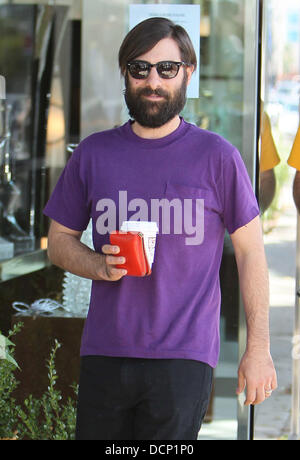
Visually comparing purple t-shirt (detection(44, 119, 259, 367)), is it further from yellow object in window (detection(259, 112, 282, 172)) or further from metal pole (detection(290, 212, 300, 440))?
metal pole (detection(290, 212, 300, 440))

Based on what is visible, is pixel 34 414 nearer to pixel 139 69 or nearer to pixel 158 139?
pixel 158 139

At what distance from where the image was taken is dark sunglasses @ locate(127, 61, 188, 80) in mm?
2557

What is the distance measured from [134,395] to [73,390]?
149cm

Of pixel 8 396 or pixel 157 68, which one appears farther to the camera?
pixel 8 396

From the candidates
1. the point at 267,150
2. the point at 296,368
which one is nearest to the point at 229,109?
the point at 267,150

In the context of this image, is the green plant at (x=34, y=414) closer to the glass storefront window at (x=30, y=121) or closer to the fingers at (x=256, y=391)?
the glass storefront window at (x=30, y=121)

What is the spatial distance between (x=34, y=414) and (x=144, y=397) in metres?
1.35

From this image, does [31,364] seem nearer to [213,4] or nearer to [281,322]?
[281,322]

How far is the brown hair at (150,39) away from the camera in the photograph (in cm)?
257

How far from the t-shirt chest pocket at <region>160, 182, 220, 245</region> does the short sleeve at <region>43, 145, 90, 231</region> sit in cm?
29

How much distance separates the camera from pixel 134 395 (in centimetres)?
245

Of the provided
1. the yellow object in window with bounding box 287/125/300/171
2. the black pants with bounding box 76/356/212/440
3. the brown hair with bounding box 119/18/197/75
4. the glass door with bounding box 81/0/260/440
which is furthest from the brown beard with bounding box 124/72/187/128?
the glass door with bounding box 81/0/260/440

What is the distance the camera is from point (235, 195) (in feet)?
8.20

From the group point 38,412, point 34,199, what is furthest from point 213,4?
point 38,412
